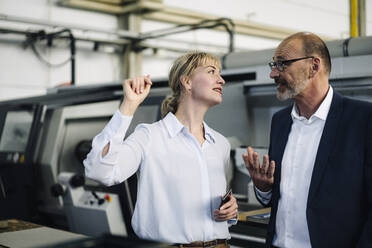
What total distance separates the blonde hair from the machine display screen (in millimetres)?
2066

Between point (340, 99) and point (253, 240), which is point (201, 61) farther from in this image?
point (253, 240)

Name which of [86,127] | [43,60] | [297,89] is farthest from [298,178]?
[43,60]

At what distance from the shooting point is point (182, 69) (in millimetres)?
1658

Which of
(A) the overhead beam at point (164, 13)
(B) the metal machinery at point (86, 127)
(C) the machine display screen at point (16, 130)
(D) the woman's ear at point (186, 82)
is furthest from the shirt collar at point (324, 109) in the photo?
(A) the overhead beam at point (164, 13)

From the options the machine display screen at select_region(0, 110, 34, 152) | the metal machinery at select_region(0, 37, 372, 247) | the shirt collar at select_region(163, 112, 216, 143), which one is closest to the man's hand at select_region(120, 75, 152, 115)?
the shirt collar at select_region(163, 112, 216, 143)

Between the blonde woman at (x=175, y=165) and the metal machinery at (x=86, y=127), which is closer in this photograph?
the blonde woman at (x=175, y=165)

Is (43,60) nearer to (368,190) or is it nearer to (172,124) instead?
(172,124)

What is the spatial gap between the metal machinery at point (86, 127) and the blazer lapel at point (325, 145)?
1.00m

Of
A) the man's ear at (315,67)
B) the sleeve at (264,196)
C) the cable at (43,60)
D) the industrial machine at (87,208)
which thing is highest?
the cable at (43,60)

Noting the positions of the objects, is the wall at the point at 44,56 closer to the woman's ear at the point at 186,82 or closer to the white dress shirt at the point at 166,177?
the woman's ear at the point at 186,82

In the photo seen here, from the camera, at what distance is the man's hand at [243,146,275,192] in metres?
1.55

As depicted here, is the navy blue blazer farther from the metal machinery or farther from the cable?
the cable

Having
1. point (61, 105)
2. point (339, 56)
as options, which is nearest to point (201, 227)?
point (339, 56)

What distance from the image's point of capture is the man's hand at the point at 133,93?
1418 millimetres
